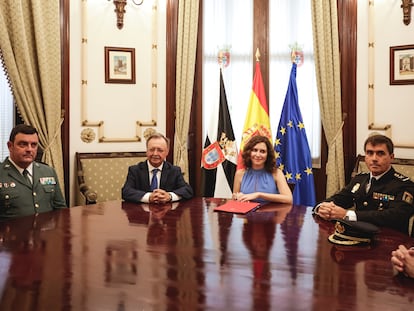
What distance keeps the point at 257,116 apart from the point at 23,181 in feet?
8.85

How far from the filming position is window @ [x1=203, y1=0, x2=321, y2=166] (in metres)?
5.35

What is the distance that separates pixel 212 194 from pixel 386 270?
11.2ft

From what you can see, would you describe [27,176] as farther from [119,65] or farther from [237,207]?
[119,65]

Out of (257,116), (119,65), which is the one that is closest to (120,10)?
(119,65)

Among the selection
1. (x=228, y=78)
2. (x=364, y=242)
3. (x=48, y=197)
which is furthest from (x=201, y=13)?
(x=364, y=242)

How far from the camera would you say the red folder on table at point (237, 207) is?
3084mm

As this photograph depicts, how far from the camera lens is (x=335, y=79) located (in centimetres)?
511

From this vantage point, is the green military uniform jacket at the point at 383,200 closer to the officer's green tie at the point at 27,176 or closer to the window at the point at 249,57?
the officer's green tie at the point at 27,176

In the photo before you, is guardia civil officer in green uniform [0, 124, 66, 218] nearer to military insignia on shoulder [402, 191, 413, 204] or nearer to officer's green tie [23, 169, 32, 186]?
officer's green tie [23, 169, 32, 186]

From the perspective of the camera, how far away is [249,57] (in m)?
5.43

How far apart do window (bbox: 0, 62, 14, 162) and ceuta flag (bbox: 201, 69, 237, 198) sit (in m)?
1.97

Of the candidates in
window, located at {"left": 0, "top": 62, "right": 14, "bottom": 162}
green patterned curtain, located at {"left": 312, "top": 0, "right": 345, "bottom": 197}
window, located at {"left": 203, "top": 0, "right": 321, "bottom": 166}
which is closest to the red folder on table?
green patterned curtain, located at {"left": 312, "top": 0, "right": 345, "bottom": 197}

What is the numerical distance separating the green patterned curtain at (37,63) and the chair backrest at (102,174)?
0.22 meters

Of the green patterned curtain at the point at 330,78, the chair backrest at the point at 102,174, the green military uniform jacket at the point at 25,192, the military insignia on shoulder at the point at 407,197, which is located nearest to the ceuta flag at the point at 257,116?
the green patterned curtain at the point at 330,78
